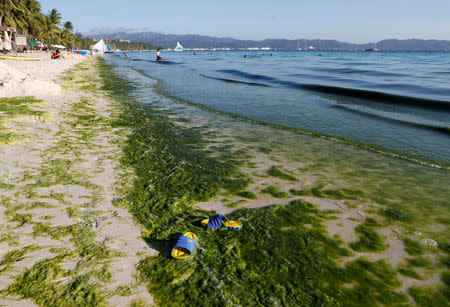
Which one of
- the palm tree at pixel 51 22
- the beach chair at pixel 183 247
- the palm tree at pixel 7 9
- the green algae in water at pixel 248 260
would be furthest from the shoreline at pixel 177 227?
the palm tree at pixel 51 22

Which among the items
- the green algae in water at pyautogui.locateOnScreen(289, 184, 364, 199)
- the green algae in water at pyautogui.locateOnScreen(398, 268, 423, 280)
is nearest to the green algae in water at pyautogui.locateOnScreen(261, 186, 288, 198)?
the green algae in water at pyautogui.locateOnScreen(289, 184, 364, 199)

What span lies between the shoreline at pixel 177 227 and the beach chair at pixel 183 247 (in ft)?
0.41

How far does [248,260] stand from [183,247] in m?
1.17

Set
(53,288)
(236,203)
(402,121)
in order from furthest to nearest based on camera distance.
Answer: (402,121)
(236,203)
(53,288)

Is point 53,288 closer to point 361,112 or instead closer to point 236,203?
point 236,203

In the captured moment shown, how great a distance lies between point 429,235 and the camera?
5.05m

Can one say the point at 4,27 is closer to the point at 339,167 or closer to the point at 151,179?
the point at 151,179

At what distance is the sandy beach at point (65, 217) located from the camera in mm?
3488

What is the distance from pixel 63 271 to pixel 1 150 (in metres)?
5.73

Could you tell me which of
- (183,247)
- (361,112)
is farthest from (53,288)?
(361,112)

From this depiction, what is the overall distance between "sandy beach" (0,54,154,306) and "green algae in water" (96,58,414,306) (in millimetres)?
415

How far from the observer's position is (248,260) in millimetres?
4199

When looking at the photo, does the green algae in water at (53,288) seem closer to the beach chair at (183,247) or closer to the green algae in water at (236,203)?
the beach chair at (183,247)

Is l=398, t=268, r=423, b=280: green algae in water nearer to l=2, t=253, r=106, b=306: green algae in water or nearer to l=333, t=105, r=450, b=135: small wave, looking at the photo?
l=2, t=253, r=106, b=306: green algae in water
